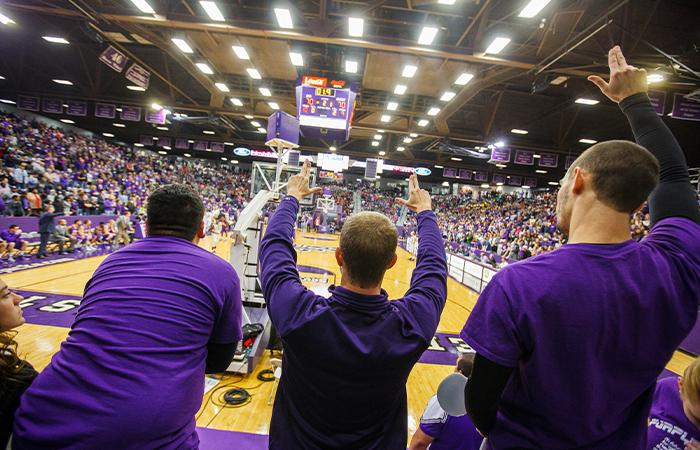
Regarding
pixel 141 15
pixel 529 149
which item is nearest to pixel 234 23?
pixel 141 15

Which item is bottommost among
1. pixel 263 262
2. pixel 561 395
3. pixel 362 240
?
pixel 561 395

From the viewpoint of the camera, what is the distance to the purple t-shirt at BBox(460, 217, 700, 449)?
36.0 inches

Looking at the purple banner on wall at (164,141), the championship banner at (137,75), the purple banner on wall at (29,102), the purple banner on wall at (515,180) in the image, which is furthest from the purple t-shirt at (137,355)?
the purple banner on wall at (515,180)

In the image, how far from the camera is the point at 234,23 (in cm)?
834

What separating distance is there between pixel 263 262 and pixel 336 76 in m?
12.6

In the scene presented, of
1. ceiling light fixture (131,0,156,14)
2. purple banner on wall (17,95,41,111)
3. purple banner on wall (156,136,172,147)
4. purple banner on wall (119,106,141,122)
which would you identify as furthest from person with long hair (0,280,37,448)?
purple banner on wall (156,136,172,147)

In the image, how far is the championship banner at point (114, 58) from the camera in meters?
10.5

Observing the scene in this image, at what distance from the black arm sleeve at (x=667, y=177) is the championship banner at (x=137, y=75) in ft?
46.0

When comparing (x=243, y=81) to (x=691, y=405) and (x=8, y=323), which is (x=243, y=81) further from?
(x=691, y=405)

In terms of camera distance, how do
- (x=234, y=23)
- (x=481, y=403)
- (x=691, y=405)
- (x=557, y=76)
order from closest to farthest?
(x=481, y=403) < (x=691, y=405) < (x=234, y=23) < (x=557, y=76)

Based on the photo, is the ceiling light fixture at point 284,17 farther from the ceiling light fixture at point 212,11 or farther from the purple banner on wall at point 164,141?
the purple banner on wall at point 164,141

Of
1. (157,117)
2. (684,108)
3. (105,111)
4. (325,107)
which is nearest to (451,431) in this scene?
(325,107)

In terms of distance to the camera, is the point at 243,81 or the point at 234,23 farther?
the point at 243,81

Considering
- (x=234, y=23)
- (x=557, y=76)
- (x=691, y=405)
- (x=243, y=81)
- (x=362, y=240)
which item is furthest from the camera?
(x=243, y=81)
